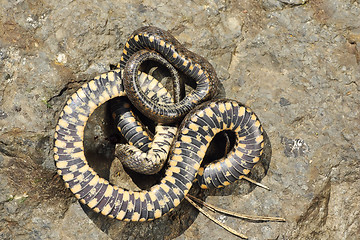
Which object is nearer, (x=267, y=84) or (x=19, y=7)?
(x=19, y=7)

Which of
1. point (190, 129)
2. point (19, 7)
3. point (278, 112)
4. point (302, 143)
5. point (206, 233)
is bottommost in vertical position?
point (206, 233)

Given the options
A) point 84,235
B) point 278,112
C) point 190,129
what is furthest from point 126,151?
point 278,112

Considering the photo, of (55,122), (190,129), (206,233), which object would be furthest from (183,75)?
(206,233)

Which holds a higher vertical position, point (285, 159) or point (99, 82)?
point (99, 82)

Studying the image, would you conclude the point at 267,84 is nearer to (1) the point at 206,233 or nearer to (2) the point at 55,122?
(1) the point at 206,233

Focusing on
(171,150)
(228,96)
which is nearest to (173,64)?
(228,96)

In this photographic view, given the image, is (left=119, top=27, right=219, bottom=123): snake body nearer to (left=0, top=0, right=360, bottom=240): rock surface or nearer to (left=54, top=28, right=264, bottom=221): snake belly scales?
(left=54, top=28, right=264, bottom=221): snake belly scales
